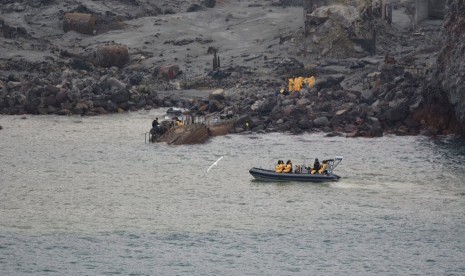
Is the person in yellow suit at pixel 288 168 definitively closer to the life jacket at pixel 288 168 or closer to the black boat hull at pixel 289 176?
the life jacket at pixel 288 168

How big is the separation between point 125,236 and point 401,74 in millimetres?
50882

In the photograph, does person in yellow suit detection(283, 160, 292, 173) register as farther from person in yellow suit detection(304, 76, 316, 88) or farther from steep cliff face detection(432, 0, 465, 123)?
person in yellow suit detection(304, 76, 316, 88)

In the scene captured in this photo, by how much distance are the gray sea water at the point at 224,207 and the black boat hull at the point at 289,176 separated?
54cm

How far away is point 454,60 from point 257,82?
27.3m

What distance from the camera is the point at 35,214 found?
80875mm

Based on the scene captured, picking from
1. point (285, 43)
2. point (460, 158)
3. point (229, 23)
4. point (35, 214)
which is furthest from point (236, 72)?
point (35, 214)

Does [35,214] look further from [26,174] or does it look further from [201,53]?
[201,53]

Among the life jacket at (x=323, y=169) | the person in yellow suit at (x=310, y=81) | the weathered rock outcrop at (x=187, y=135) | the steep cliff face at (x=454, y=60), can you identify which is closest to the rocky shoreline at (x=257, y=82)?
the person in yellow suit at (x=310, y=81)

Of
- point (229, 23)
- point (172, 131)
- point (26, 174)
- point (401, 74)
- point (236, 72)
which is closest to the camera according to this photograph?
point (26, 174)

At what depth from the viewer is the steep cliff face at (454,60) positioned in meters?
107

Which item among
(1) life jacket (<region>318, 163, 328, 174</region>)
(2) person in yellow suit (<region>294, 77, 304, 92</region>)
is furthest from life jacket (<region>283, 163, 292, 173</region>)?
(2) person in yellow suit (<region>294, 77, 304, 92</region>)

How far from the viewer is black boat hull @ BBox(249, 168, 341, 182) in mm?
89188

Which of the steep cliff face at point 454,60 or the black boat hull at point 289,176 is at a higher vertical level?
the steep cliff face at point 454,60

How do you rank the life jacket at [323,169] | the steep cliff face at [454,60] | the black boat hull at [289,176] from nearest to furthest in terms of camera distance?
the black boat hull at [289,176], the life jacket at [323,169], the steep cliff face at [454,60]
